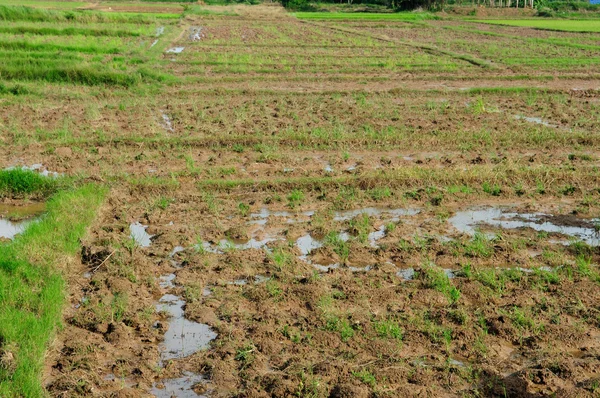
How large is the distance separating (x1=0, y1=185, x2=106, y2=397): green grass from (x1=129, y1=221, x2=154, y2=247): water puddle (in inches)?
16.9

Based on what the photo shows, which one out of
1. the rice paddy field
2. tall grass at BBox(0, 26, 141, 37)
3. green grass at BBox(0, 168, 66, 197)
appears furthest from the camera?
tall grass at BBox(0, 26, 141, 37)

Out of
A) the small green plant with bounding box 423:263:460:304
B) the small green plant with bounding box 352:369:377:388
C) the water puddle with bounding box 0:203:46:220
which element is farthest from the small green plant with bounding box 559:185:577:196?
the water puddle with bounding box 0:203:46:220

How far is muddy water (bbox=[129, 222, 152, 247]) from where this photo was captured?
22.4ft

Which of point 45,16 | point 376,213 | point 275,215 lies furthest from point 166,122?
point 45,16

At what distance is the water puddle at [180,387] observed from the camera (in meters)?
4.41

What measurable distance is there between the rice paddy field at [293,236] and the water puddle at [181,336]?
0.7 inches

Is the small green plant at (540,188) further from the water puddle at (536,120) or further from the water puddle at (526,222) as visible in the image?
the water puddle at (536,120)

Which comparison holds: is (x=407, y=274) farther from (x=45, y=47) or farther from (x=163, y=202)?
(x=45, y=47)

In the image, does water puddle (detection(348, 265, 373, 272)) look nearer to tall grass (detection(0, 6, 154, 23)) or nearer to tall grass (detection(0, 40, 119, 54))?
tall grass (detection(0, 40, 119, 54))

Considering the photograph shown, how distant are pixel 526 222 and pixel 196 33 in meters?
21.9

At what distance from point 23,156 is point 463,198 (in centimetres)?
583

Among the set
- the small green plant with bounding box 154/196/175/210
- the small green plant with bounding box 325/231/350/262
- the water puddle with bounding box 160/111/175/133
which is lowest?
the small green plant with bounding box 325/231/350/262

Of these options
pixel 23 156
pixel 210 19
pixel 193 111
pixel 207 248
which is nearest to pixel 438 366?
pixel 207 248

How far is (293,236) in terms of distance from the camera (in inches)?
276
